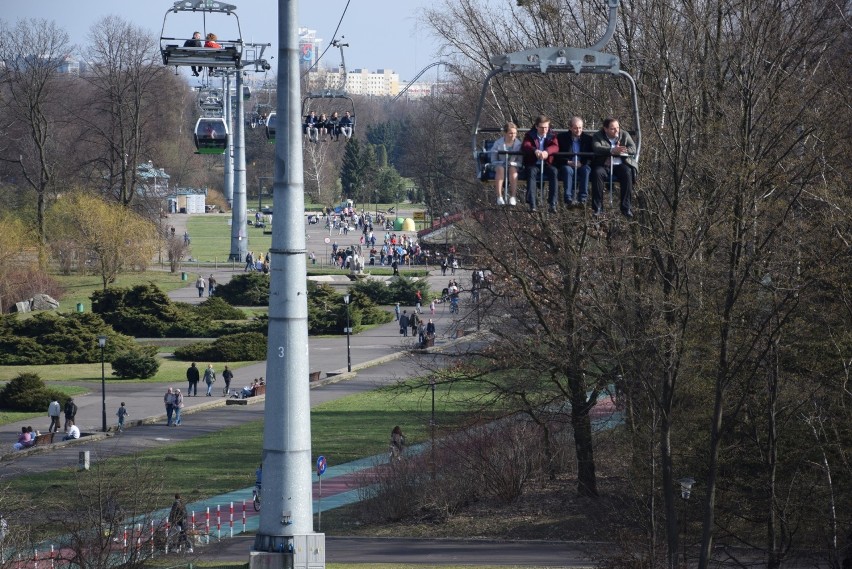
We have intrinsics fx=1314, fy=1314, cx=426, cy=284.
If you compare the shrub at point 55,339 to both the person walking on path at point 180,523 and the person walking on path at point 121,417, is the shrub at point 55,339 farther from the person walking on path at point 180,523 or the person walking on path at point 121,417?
the person walking on path at point 180,523

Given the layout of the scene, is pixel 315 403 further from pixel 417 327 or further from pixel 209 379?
pixel 417 327

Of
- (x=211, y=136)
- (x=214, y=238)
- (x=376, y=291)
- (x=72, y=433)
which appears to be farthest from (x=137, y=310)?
(x=214, y=238)

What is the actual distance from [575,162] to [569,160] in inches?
4.3

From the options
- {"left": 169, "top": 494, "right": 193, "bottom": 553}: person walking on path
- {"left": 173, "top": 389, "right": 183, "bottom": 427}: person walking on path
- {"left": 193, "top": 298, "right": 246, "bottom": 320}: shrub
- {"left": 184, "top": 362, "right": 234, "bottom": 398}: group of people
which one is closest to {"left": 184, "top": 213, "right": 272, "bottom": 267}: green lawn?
{"left": 193, "top": 298, "right": 246, "bottom": 320}: shrub

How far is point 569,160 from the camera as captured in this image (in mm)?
15609

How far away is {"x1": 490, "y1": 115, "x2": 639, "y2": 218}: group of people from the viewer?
50.4 ft

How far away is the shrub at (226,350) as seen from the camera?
6060 centimetres

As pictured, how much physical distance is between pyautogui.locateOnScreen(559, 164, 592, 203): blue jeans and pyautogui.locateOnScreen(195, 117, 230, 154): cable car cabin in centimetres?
2401

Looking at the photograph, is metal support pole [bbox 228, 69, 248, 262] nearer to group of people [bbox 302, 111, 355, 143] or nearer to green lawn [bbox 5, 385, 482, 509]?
green lawn [bbox 5, 385, 482, 509]

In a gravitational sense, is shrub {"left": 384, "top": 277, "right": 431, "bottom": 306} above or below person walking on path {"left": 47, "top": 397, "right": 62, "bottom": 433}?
above

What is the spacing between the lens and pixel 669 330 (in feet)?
69.8

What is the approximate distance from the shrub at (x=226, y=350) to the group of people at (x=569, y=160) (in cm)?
4573

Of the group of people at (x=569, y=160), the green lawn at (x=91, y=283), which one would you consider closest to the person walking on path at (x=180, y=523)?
→ the group of people at (x=569, y=160)

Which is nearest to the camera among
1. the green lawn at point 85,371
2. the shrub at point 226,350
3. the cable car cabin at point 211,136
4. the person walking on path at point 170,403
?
the cable car cabin at point 211,136
